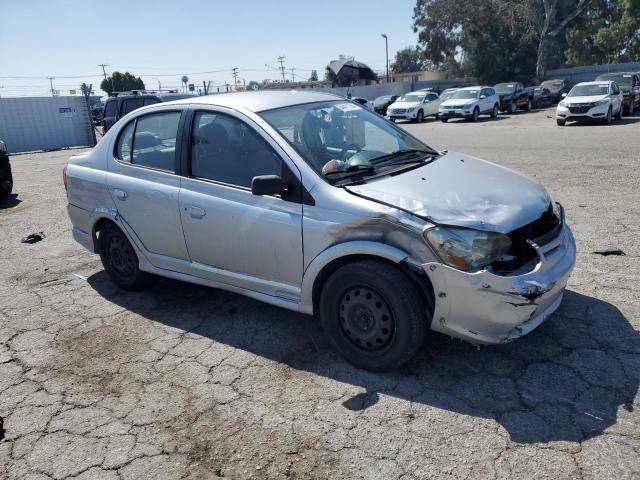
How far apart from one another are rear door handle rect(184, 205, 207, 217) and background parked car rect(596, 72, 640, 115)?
21.0m

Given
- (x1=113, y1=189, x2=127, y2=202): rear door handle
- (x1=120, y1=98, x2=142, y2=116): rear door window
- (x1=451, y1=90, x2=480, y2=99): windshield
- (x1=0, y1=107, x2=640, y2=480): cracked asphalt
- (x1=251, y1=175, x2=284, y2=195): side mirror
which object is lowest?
(x1=0, y1=107, x2=640, y2=480): cracked asphalt

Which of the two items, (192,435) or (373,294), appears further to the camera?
(373,294)

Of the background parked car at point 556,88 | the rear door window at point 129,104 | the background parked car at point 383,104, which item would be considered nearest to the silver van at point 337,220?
the rear door window at point 129,104

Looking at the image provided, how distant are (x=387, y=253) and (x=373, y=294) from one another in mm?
285

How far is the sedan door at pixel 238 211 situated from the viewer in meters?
3.57

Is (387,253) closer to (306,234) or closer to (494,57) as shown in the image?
(306,234)

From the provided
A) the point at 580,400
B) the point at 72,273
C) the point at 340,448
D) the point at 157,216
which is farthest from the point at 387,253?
the point at 72,273

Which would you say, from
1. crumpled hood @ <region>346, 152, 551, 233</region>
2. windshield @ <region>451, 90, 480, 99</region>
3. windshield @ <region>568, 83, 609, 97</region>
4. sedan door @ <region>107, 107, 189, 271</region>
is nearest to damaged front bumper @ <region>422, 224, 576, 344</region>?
crumpled hood @ <region>346, 152, 551, 233</region>

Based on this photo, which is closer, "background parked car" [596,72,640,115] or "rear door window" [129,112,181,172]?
"rear door window" [129,112,181,172]

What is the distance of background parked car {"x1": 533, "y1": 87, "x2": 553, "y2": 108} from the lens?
30.7m

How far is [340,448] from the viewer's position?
2.75 metres

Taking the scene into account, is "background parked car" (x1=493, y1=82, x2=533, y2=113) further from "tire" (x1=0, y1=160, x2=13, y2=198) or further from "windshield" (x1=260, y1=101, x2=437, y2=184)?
"windshield" (x1=260, y1=101, x2=437, y2=184)

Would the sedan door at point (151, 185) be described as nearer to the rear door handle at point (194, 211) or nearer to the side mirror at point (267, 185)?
the rear door handle at point (194, 211)

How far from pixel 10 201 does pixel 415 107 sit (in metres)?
20.6
